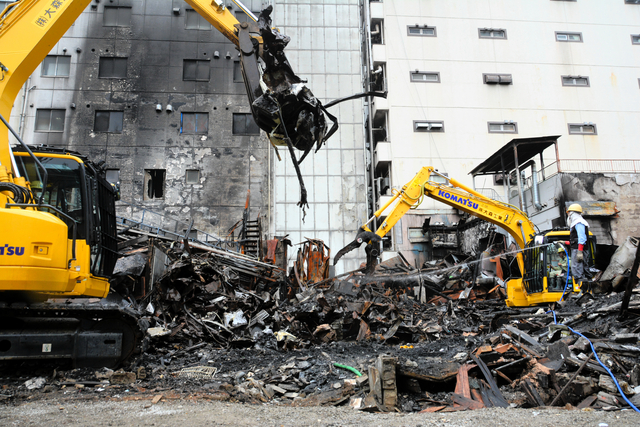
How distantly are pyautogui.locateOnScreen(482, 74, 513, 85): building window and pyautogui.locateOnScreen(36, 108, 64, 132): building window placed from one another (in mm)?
24558

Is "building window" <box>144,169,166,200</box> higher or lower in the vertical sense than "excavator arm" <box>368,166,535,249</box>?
higher

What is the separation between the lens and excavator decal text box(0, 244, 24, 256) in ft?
15.8

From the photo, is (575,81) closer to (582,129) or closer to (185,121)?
(582,129)

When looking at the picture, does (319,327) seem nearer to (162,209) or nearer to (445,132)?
(162,209)

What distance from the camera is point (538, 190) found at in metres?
18.5

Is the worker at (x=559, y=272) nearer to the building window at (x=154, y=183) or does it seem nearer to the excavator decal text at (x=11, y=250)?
the excavator decal text at (x=11, y=250)

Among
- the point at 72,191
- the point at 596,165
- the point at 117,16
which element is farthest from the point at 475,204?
the point at 117,16

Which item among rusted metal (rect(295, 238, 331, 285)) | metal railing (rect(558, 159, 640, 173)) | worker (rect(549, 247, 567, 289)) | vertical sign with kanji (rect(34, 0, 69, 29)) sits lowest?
worker (rect(549, 247, 567, 289))

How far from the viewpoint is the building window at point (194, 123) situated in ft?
81.1

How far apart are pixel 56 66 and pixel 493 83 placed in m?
25.5

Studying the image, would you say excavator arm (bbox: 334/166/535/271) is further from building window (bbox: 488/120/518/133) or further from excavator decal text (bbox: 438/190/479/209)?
building window (bbox: 488/120/518/133)

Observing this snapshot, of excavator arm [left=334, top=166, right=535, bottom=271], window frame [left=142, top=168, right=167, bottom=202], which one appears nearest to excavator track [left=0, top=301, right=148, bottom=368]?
excavator arm [left=334, top=166, right=535, bottom=271]

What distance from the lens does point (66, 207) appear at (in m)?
5.99

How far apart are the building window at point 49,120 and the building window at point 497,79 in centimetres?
2456
